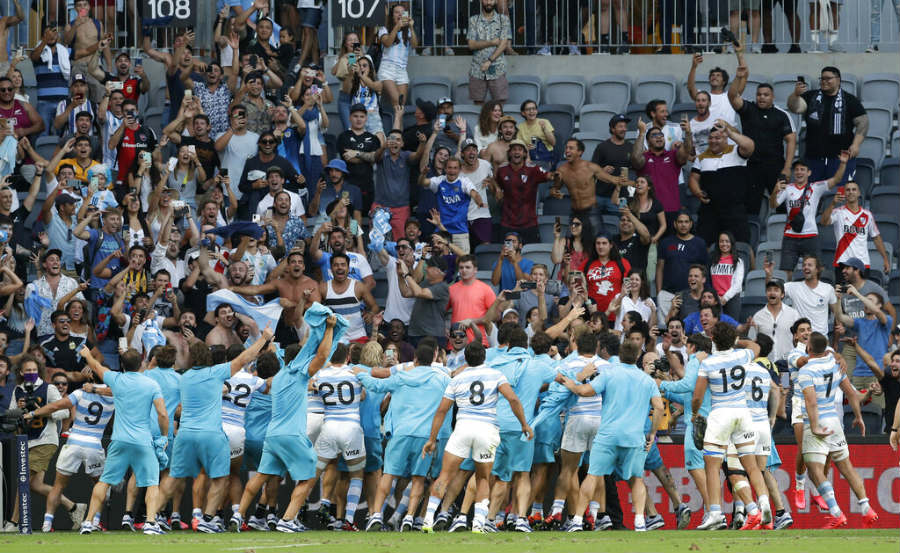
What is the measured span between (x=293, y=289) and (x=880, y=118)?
31.4 ft

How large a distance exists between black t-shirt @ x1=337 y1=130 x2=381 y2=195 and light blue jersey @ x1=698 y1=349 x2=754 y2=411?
739 centimetres

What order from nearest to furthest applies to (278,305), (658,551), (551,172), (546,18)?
1. (658,551)
2. (278,305)
3. (551,172)
4. (546,18)

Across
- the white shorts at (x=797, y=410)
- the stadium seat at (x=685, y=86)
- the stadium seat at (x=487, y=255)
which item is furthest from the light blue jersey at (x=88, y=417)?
the stadium seat at (x=685, y=86)

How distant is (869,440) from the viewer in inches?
688

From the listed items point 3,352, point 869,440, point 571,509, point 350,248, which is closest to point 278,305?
point 350,248

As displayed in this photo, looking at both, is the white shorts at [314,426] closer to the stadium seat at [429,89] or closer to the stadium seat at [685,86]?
the stadium seat at [429,89]

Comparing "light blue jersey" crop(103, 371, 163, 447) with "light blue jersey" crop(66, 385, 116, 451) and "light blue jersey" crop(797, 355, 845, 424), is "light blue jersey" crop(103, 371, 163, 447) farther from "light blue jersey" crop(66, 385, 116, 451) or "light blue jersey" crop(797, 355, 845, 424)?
"light blue jersey" crop(797, 355, 845, 424)

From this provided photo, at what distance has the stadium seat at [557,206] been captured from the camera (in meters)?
22.5

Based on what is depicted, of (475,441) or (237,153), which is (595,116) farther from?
(475,441)

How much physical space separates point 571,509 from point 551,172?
6.58 meters

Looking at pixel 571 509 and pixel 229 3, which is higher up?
pixel 229 3

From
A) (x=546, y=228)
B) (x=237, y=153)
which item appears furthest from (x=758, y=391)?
(x=237, y=153)

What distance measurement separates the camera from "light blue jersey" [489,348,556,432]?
1620 cm

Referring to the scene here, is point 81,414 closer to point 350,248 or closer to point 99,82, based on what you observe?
point 350,248
